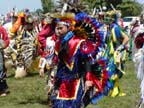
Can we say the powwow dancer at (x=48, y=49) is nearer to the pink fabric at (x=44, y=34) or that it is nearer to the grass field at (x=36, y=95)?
the pink fabric at (x=44, y=34)

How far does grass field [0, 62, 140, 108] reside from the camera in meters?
8.49

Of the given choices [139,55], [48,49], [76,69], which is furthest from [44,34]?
[139,55]

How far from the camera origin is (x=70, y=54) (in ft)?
18.6

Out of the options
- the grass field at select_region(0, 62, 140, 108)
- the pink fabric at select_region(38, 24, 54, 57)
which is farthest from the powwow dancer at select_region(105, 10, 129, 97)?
the pink fabric at select_region(38, 24, 54, 57)

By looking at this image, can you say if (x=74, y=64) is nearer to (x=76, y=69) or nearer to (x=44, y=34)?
(x=76, y=69)

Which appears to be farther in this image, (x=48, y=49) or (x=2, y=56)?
(x=2, y=56)

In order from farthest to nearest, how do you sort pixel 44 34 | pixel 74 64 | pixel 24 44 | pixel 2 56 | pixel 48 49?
pixel 24 44, pixel 2 56, pixel 44 34, pixel 48 49, pixel 74 64

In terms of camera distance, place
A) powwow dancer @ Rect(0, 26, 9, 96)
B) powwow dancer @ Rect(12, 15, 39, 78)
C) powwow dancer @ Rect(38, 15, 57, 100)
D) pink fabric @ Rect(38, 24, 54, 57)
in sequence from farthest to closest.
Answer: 1. powwow dancer @ Rect(12, 15, 39, 78)
2. powwow dancer @ Rect(0, 26, 9, 96)
3. pink fabric @ Rect(38, 24, 54, 57)
4. powwow dancer @ Rect(38, 15, 57, 100)

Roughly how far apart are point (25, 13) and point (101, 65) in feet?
21.4

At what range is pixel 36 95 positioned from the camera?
9.48 meters

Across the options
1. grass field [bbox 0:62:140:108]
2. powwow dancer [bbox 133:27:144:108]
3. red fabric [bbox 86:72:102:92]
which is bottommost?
grass field [bbox 0:62:140:108]

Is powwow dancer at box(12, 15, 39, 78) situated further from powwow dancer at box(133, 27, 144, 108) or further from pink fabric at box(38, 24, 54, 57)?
powwow dancer at box(133, 27, 144, 108)

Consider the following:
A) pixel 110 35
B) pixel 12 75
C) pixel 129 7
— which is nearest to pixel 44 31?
pixel 110 35

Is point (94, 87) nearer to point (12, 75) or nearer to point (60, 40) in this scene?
point (60, 40)
